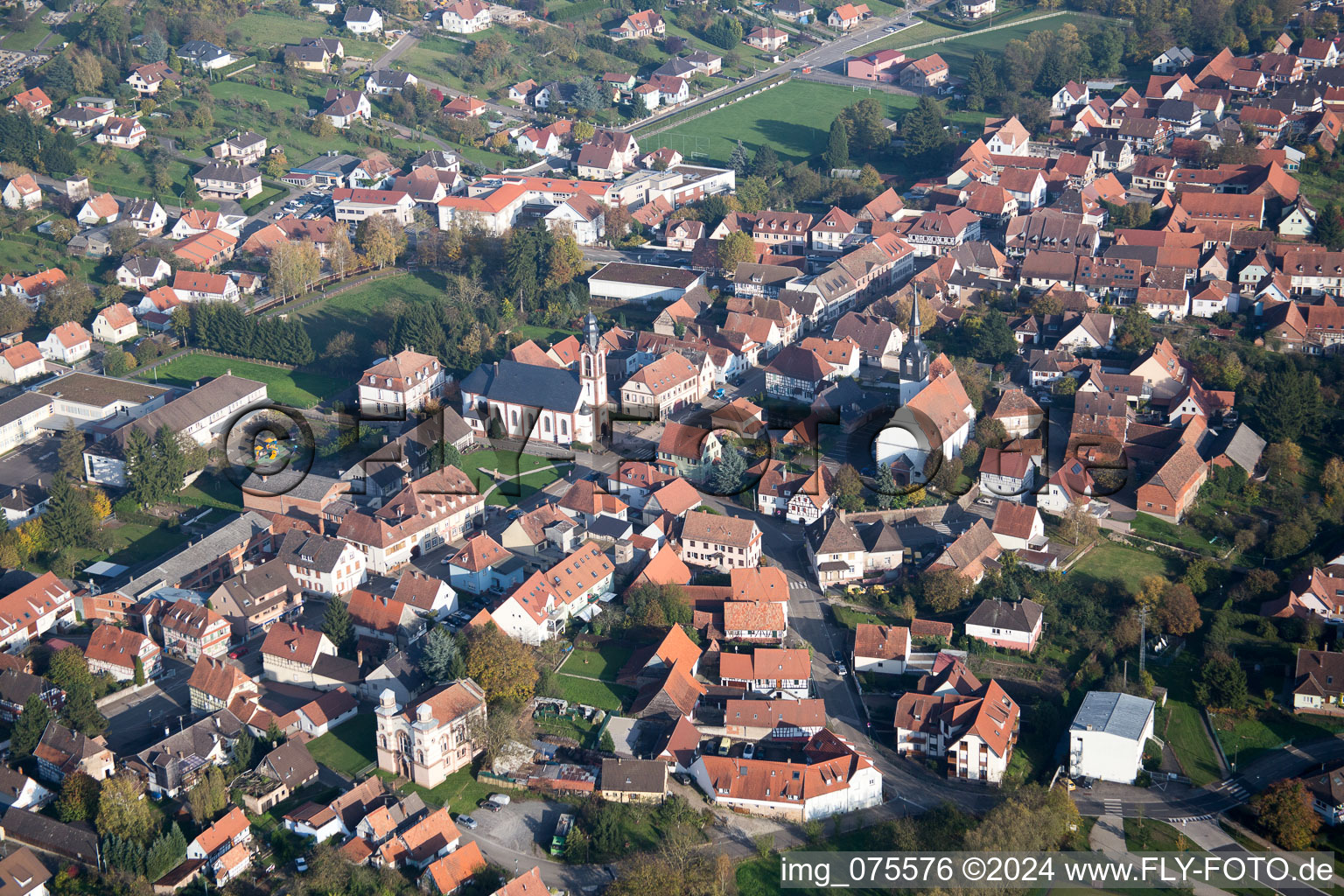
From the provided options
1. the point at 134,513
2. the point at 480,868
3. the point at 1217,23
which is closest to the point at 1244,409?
the point at 480,868

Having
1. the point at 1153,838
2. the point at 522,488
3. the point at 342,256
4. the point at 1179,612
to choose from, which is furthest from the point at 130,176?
the point at 1153,838

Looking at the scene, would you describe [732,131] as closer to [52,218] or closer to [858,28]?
[858,28]

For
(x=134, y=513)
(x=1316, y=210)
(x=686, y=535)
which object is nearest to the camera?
(x=686, y=535)

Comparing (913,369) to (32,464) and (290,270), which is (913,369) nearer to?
(290,270)

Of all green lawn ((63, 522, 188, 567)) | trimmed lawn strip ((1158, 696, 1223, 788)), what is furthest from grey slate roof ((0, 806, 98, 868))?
trimmed lawn strip ((1158, 696, 1223, 788))

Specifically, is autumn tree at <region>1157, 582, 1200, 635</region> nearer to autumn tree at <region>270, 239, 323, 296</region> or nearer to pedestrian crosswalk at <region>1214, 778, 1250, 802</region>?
pedestrian crosswalk at <region>1214, 778, 1250, 802</region>

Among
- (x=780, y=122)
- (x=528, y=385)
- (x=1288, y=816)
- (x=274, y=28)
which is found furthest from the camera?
(x=274, y=28)

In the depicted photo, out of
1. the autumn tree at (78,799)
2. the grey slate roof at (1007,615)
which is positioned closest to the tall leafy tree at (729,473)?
the grey slate roof at (1007,615)
